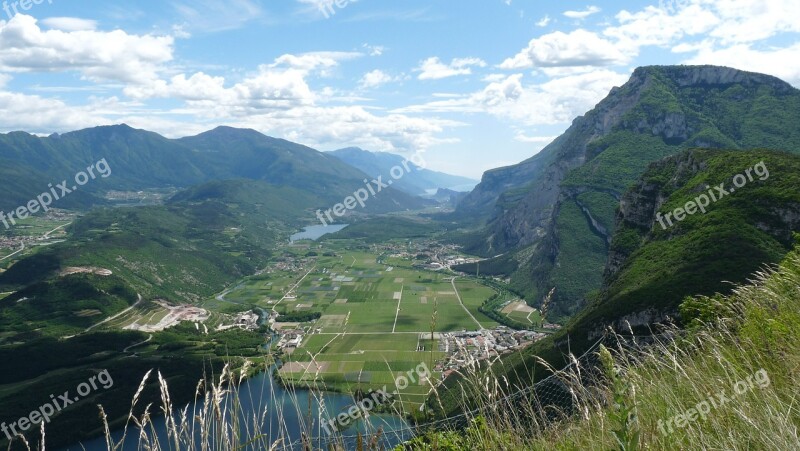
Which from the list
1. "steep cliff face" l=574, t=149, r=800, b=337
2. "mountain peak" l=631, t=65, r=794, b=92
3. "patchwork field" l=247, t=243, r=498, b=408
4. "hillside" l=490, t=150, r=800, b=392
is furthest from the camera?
"mountain peak" l=631, t=65, r=794, b=92

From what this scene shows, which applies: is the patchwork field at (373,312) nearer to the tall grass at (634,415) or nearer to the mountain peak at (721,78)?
the tall grass at (634,415)

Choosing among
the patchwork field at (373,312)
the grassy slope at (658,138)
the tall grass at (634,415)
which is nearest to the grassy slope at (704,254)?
the patchwork field at (373,312)

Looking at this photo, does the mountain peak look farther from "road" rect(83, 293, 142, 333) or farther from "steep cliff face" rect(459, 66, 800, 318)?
"road" rect(83, 293, 142, 333)

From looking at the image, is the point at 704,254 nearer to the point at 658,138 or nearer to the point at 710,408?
the point at 710,408

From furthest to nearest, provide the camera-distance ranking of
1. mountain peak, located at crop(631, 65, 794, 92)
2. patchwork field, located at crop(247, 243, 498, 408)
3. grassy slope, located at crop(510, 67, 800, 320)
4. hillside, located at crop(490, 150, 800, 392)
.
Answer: mountain peak, located at crop(631, 65, 794, 92) < grassy slope, located at crop(510, 67, 800, 320) < patchwork field, located at crop(247, 243, 498, 408) < hillside, located at crop(490, 150, 800, 392)

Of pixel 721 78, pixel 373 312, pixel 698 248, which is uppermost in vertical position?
pixel 721 78

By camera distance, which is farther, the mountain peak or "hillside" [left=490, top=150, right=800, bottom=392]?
the mountain peak

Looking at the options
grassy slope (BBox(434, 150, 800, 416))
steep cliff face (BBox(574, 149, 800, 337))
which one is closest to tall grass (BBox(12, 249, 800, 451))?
grassy slope (BBox(434, 150, 800, 416))

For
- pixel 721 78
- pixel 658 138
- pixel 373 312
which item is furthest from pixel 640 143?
pixel 373 312

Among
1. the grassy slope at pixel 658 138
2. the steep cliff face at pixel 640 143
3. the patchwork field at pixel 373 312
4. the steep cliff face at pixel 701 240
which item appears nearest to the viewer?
the steep cliff face at pixel 701 240

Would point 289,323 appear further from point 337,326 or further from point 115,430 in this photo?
point 115,430

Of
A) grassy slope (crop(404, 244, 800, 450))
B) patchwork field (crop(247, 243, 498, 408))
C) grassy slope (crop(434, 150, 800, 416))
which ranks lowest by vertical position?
patchwork field (crop(247, 243, 498, 408))
